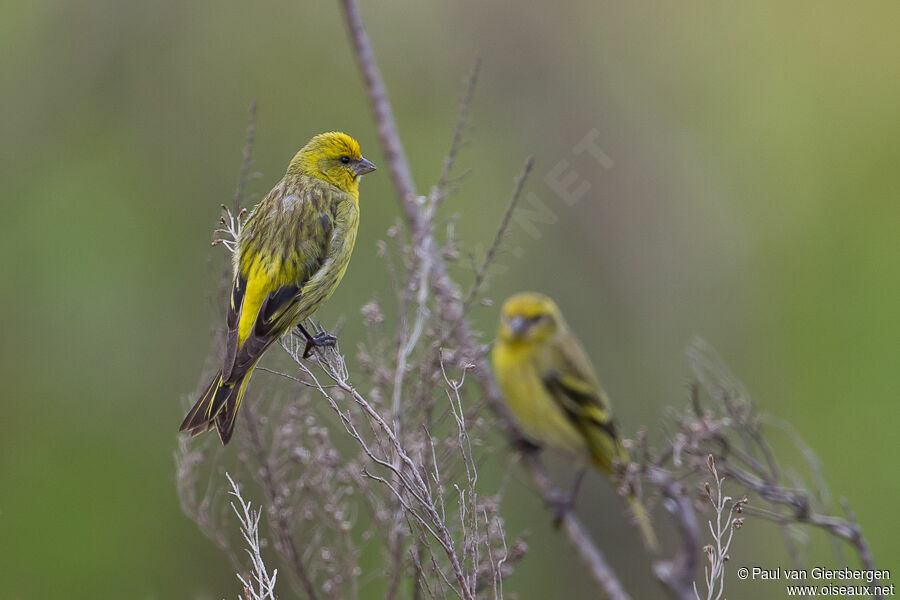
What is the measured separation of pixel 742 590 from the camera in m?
9.25

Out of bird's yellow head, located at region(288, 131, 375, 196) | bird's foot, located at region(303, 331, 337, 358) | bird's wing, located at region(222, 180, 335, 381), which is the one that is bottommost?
bird's foot, located at region(303, 331, 337, 358)

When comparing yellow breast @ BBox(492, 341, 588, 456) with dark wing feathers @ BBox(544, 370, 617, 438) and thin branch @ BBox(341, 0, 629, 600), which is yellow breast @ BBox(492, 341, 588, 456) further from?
thin branch @ BBox(341, 0, 629, 600)

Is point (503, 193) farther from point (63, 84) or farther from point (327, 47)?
point (63, 84)

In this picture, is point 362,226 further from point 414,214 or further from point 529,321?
point 414,214

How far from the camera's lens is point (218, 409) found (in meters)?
2.94

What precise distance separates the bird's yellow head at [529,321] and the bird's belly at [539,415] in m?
0.23

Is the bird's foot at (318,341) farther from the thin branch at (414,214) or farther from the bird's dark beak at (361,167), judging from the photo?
the bird's dark beak at (361,167)

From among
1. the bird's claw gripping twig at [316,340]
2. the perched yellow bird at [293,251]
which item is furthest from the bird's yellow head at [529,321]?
the perched yellow bird at [293,251]

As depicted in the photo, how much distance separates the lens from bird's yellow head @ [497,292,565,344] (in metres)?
6.45

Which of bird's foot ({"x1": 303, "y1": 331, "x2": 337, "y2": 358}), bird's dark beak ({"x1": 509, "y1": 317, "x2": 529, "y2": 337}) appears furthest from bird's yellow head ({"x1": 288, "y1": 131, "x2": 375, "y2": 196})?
bird's dark beak ({"x1": 509, "y1": 317, "x2": 529, "y2": 337})

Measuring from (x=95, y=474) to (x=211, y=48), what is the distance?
4.36 meters

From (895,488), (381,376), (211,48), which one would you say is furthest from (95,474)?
(895,488)

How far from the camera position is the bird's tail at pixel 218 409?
2.86 m

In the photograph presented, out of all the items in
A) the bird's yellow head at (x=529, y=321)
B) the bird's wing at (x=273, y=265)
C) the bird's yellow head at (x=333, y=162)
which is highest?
the bird's yellow head at (x=333, y=162)
